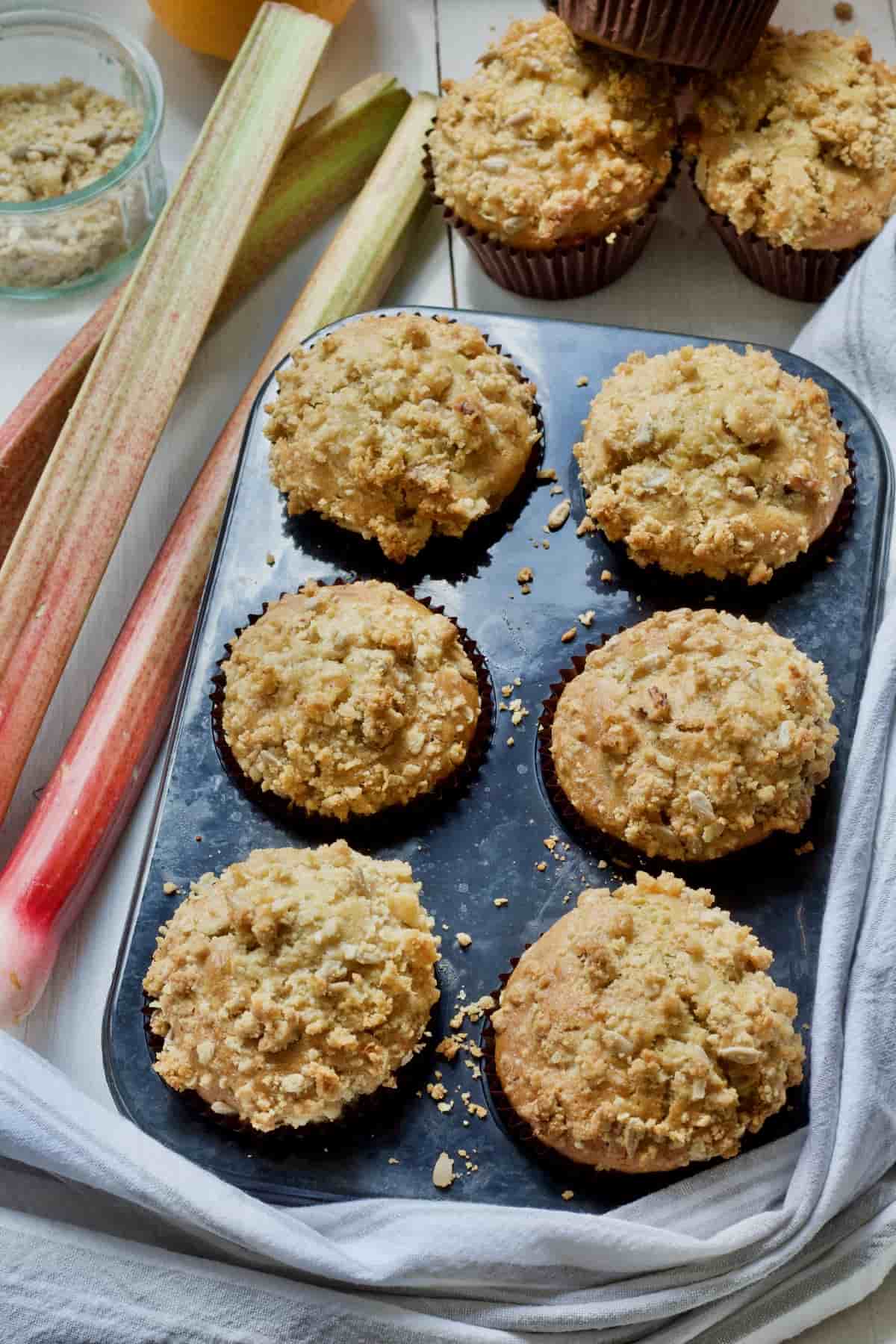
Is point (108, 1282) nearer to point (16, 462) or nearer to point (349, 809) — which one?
point (349, 809)


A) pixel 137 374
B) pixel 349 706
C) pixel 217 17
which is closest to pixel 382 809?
pixel 349 706

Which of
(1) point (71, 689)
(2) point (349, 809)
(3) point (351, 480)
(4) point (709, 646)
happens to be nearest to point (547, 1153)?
(2) point (349, 809)

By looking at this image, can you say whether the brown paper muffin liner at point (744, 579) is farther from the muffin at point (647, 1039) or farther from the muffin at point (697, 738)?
the muffin at point (647, 1039)

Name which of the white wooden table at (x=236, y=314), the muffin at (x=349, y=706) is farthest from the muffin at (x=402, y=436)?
the white wooden table at (x=236, y=314)

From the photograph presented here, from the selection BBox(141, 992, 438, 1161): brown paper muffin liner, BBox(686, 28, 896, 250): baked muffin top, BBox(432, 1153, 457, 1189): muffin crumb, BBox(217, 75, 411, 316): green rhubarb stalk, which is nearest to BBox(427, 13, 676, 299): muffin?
BBox(686, 28, 896, 250): baked muffin top

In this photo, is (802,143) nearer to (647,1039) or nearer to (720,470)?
(720,470)
